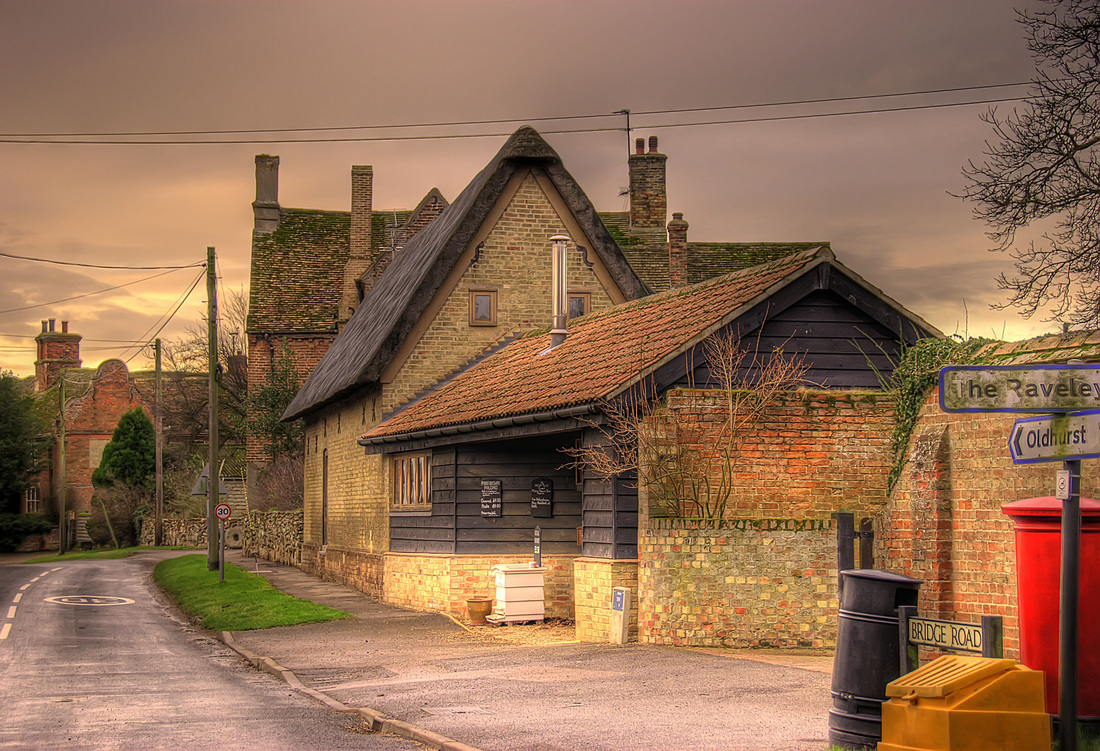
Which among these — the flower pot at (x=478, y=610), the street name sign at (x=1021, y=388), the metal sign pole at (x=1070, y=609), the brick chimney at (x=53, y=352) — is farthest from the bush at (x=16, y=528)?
the metal sign pole at (x=1070, y=609)

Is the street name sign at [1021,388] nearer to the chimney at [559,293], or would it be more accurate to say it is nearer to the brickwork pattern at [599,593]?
the brickwork pattern at [599,593]

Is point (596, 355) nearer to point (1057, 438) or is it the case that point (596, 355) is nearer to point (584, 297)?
point (584, 297)

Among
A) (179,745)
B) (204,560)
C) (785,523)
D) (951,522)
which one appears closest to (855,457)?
(785,523)

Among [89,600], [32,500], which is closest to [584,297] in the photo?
[89,600]

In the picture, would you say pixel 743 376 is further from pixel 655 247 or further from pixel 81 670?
pixel 655 247

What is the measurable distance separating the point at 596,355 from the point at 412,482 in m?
6.12

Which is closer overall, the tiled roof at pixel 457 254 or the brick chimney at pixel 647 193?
the tiled roof at pixel 457 254

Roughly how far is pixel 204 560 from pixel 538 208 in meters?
17.9

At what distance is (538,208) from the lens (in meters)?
23.6

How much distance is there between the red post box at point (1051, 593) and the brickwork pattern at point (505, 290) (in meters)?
16.1

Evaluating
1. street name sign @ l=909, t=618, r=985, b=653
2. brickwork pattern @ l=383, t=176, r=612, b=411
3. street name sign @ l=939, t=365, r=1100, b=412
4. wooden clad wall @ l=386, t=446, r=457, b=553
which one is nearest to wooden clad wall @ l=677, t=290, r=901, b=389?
wooden clad wall @ l=386, t=446, r=457, b=553

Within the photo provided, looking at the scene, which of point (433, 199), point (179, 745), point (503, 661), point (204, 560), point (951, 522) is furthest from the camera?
point (433, 199)

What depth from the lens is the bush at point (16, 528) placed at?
2235 inches

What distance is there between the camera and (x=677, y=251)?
37.2 m
